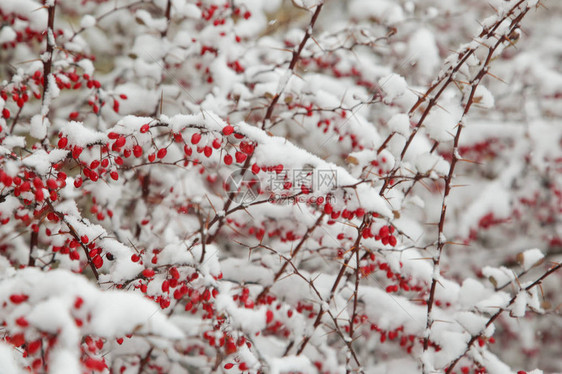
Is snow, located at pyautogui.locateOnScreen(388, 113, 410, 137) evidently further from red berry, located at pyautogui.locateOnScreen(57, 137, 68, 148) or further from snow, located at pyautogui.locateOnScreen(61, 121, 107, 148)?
red berry, located at pyautogui.locateOnScreen(57, 137, 68, 148)

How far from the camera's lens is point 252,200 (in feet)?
7.77

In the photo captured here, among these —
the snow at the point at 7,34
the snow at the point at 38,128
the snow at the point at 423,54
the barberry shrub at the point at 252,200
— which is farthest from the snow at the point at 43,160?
the snow at the point at 423,54

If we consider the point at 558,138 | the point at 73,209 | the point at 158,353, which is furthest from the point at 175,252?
the point at 558,138

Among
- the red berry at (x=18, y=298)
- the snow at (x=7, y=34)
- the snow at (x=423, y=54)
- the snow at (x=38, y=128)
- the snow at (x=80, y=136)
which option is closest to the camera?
the red berry at (x=18, y=298)

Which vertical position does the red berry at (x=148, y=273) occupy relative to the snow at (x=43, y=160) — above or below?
below

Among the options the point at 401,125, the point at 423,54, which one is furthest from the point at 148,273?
the point at 423,54

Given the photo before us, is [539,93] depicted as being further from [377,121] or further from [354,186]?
[354,186]

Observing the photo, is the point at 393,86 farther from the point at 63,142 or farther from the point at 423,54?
the point at 423,54

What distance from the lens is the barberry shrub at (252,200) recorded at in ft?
5.36

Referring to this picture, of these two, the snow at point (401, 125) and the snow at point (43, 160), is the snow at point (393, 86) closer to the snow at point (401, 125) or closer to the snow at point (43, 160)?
the snow at point (401, 125)

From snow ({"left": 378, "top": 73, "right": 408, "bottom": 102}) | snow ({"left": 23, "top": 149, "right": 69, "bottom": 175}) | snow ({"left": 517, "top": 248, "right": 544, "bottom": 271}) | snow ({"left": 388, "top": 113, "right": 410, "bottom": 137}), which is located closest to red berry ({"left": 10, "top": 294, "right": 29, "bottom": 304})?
snow ({"left": 23, "top": 149, "right": 69, "bottom": 175})

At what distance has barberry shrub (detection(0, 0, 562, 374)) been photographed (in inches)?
64.4

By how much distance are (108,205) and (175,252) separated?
973 mm

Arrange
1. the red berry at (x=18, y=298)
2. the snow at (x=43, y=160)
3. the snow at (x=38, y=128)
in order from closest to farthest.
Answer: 1. the red berry at (x=18, y=298)
2. the snow at (x=43, y=160)
3. the snow at (x=38, y=128)
